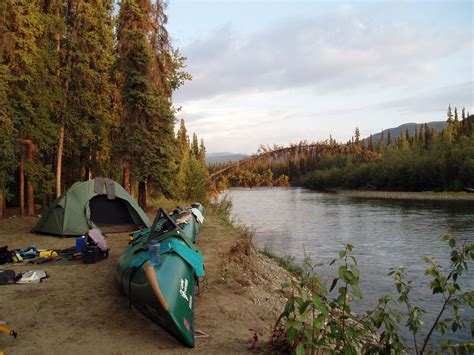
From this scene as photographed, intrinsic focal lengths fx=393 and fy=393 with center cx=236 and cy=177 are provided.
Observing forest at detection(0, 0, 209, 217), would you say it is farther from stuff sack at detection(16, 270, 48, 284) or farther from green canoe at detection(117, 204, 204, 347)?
green canoe at detection(117, 204, 204, 347)

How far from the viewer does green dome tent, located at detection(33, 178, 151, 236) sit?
41.4ft

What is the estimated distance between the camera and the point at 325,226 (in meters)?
25.6

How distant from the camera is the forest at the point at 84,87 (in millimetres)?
16578

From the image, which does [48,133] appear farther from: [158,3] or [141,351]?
[141,351]

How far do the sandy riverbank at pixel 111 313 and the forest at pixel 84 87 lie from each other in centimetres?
795

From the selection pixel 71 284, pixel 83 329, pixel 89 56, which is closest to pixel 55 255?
pixel 71 284

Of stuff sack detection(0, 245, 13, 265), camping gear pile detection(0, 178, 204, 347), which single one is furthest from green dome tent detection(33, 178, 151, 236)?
stuff sack detection(0, 245, 13, 265)

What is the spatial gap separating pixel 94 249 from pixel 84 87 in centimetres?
1282

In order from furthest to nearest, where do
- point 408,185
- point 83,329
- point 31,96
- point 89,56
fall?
point 408,185 < point 89,56 < point 31,96 < point 83,329

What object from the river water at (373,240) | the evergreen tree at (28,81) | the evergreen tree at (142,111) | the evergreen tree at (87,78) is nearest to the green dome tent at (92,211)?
the river water at (373,240)

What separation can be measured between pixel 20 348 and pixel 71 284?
2.74 metres

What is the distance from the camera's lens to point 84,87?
64.4 ft

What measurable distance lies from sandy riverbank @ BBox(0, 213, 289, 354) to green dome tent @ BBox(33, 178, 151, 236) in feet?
10.9

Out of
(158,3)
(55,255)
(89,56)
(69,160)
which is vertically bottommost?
(55,255)
